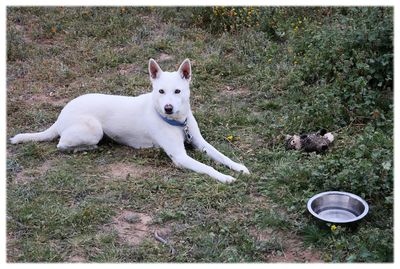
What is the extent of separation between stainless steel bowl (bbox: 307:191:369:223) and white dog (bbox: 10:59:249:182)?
0.97 meters

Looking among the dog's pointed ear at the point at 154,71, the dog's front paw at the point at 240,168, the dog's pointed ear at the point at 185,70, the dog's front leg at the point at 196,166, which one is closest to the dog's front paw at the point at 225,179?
the dog's front leg at the point at 196,166

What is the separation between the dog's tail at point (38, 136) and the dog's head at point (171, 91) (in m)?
1.17

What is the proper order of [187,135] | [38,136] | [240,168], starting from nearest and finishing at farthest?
[240,168], [187,135], [38,136]

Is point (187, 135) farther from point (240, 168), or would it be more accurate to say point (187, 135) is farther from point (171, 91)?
point (240, 168)

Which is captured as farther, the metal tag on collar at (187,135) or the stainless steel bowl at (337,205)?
the metal tag on collar at (187,135)

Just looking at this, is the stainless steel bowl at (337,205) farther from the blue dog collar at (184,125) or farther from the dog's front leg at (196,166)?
the blue dog collar at (184,125)

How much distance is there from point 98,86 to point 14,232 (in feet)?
10.4

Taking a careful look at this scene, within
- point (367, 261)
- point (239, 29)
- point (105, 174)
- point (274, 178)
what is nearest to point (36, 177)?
point (105, 174)

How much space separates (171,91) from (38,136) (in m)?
1.55

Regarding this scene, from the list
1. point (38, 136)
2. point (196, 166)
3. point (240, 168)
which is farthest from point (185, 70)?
point (38, 136)

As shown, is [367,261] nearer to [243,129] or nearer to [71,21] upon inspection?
[243,129]

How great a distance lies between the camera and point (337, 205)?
4.89 meters

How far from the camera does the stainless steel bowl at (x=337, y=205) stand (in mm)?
4777

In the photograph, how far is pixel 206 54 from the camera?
27.3 ft
